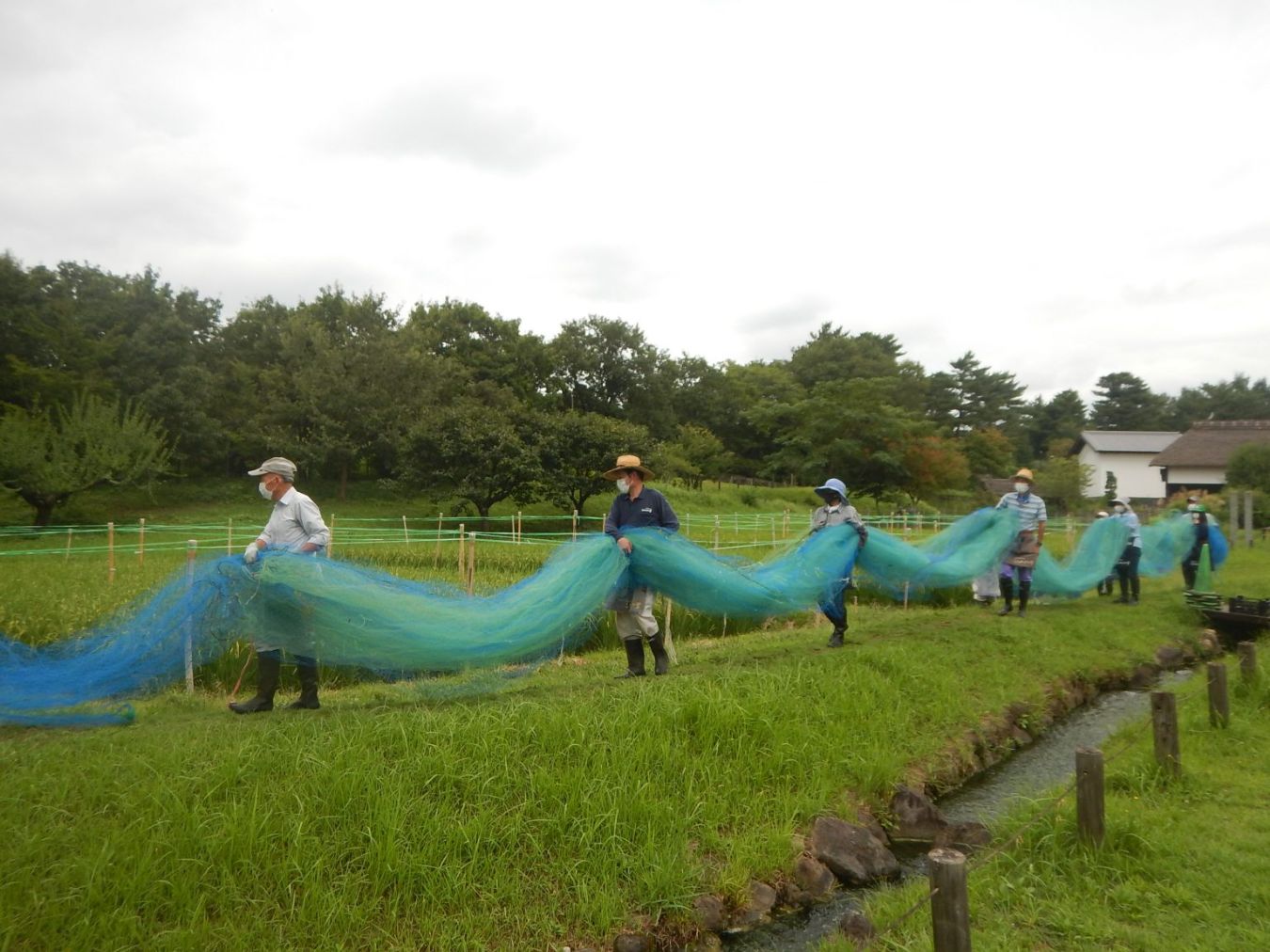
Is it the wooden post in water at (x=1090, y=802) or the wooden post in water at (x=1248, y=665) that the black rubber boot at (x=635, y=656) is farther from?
the wooden post in water at (x=1248, y=665)

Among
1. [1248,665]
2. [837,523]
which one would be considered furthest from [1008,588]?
[837,523]

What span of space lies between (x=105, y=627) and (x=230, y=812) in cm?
256

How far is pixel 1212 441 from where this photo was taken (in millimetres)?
37938

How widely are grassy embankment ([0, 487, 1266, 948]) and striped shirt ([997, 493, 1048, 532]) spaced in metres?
4.62

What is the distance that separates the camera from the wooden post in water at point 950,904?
271cm

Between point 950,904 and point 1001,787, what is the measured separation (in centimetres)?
453

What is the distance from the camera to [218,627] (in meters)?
5.30

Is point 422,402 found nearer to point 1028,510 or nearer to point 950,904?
point 1028,510

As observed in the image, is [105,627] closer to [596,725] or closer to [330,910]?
[330,910]

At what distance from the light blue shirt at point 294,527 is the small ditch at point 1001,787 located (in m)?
3.74

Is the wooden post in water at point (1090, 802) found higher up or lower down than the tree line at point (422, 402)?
lower down

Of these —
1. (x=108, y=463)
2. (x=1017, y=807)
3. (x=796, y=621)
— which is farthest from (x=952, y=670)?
(x=108, y=463)

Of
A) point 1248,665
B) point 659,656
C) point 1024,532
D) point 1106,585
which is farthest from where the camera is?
point 1106,585

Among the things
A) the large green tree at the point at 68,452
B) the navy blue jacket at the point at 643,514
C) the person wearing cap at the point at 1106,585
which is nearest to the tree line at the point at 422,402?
the large green tree at the point at 68,452
